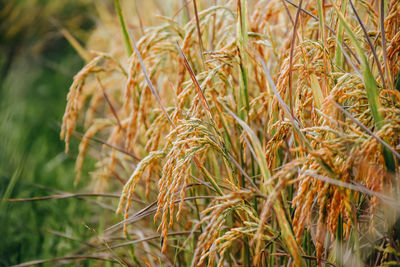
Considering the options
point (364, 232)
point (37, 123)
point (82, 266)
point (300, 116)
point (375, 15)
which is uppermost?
point (375, 15)

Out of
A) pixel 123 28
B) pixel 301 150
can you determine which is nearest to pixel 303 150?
pixel 301 150

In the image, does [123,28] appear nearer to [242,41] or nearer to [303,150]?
[242,41]

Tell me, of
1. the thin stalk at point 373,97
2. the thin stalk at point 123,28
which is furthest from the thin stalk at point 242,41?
the thin stalk at point 123,28

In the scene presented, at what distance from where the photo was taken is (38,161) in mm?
2367

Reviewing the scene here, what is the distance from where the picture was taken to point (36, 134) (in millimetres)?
2721

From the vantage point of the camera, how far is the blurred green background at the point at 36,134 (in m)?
1.65

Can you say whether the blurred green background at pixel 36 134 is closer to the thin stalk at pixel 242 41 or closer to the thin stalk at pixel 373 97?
the thin stalk at pixel 242 41

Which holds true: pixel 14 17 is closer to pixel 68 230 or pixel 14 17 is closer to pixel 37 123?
pixel 37 123

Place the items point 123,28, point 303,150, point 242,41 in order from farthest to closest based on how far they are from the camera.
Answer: point 123,28
point 242,41
point 303,150

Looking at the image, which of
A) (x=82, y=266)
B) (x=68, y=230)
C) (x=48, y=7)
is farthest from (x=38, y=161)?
(x=48, y=7)

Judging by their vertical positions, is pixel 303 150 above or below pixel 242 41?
below

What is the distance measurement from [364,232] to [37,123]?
8.64 feet

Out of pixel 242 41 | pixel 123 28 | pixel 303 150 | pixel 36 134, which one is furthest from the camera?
pixel 36 134

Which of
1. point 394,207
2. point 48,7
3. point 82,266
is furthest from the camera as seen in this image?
point 48,7
